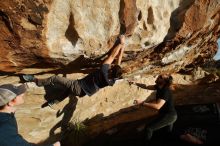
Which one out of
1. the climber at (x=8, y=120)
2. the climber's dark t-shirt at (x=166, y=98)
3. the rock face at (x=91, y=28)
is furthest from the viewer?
the climber's dark t-shirt at (x=166, y=98)

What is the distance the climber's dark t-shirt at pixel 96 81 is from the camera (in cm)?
527

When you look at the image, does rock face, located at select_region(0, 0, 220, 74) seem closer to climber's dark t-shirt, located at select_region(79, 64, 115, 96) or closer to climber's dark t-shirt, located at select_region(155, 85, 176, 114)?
climber's dark t-shirt, located at select_region(79, 64, 115, 96)

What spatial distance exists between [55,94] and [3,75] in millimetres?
1259

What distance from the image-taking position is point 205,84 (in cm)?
1020

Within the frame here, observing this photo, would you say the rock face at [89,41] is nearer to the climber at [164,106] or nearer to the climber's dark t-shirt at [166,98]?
the climber at [164,106]

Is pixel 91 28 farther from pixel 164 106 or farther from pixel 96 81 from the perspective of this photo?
pixel 164 106

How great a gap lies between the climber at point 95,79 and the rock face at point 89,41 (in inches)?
5.9

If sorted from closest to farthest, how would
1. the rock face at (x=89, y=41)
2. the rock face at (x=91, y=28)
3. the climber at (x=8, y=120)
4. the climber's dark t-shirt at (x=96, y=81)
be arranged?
the climber at (x=8, y=120)
the rock face at (x=91, y=28)
the rock face at (x=89, y=41)
the climber's dark t-shirt at (x=96, y=81)

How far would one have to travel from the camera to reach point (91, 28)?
4887mm

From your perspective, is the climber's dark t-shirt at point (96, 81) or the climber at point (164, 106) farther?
the climber at point (164, 106)

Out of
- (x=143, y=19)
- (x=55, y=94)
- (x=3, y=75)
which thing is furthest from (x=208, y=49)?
(x=3, y=75)

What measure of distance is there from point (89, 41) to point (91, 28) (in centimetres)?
22

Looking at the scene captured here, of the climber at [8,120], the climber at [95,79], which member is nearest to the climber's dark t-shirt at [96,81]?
the climber at [95,79]

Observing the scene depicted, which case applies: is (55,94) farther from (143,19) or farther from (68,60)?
(143,19)
